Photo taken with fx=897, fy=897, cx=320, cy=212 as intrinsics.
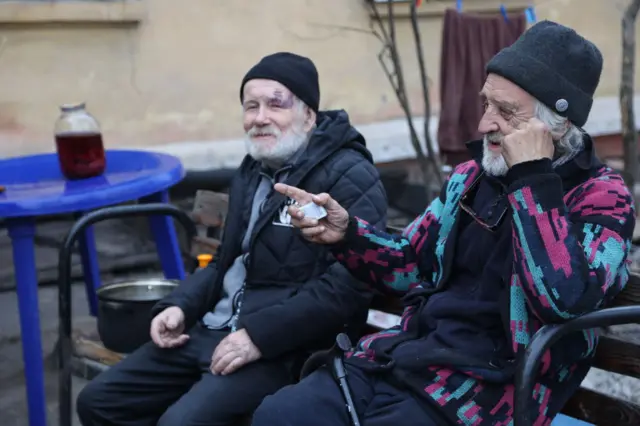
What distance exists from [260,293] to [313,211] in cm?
49

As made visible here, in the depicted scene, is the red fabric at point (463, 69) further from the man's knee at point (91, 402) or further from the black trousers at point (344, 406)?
the black trousers at point (344, 406)

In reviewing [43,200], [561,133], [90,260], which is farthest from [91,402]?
[90,260]

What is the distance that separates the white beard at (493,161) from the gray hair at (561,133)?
11cm

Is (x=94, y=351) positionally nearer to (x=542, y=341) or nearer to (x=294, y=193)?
(x=294, y=193)

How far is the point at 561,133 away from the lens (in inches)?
80.4

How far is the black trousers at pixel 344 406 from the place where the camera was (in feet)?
6.72

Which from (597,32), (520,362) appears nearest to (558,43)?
(520,362)

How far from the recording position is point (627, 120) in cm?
438

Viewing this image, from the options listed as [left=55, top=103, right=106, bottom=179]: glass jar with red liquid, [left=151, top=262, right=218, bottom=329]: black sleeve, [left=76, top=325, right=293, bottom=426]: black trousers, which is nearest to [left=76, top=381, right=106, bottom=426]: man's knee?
[left=76, top=325, right=293, bottom=426]: black trousers

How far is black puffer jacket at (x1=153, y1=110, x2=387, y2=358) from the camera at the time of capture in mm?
2451

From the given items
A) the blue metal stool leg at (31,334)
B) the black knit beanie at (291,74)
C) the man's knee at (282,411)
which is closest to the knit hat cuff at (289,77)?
the black knit beanie at (291,74)

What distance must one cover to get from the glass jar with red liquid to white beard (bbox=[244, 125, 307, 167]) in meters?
1.08

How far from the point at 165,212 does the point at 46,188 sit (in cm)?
54

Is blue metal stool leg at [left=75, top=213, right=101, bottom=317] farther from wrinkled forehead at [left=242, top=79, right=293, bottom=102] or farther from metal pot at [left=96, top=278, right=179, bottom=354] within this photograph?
wrinkled forehead at [left=242, top=79, right=293, bottom=102]
